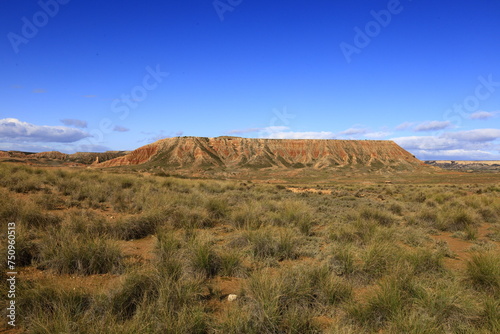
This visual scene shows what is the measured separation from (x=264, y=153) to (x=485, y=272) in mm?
90141

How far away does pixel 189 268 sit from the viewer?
4.73m

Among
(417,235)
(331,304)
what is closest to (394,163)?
(417,235)

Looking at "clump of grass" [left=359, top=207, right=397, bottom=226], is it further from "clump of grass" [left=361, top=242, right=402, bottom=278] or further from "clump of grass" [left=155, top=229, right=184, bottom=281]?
"clump of grass" [left=155, top=229, right=184, bottom=281]

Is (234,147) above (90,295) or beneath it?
above

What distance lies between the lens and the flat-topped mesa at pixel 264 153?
85.5m

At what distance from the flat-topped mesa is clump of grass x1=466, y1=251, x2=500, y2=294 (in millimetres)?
78313

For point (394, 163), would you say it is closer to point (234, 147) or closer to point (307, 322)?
point (234, 147)

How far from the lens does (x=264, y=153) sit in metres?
94.4

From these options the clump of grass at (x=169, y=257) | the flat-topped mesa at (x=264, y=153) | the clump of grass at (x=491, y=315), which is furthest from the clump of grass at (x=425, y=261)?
the flat-topped mesa at (x=264, y=153)

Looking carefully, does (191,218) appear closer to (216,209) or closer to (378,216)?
(216,209)

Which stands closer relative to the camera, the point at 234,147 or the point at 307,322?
the point at 307,322

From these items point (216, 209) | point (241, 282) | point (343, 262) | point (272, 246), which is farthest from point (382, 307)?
point (216, 209)

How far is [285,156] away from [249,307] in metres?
95.1

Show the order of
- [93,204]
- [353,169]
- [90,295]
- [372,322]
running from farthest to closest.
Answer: [353,169]
[93,204]
[90,295]
[372,322]
